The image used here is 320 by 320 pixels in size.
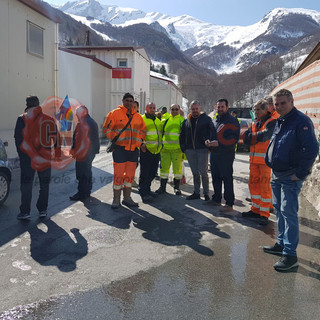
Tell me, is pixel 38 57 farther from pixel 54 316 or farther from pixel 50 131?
pixel 54 316

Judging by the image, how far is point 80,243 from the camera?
13.8 ft

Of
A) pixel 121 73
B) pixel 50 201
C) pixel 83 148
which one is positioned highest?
pixel 121 73

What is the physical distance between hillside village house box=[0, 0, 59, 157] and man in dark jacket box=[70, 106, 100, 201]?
483 centimetres

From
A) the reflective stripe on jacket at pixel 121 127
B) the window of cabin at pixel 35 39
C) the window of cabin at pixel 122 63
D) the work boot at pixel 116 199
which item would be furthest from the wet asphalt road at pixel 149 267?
the window of cabin at pixel 122 63

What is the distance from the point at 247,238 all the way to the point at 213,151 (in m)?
1.86

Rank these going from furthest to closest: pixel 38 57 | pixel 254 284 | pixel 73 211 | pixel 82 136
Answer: pixel 38 57
pixel 82 136
pixel 73 211
pixel 254 284

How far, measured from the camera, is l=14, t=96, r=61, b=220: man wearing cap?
16.2 feet

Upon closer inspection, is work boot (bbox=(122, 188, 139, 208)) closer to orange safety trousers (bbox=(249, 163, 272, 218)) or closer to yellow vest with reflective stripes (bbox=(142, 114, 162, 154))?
yellow vest with reflective stripes (bbox=(142, 114, 162, 154))

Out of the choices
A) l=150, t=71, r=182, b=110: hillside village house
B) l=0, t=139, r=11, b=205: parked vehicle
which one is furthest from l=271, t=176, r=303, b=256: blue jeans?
l=150, t=71, r=182, b=110: hillside village house

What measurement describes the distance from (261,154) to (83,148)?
3.30m

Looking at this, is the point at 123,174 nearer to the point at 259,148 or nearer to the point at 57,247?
the point at 57,247

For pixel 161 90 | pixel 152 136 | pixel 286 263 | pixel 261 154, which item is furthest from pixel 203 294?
pixel 161 90

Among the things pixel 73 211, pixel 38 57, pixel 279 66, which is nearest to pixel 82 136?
pixel 73 211

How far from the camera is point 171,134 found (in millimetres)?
6680
